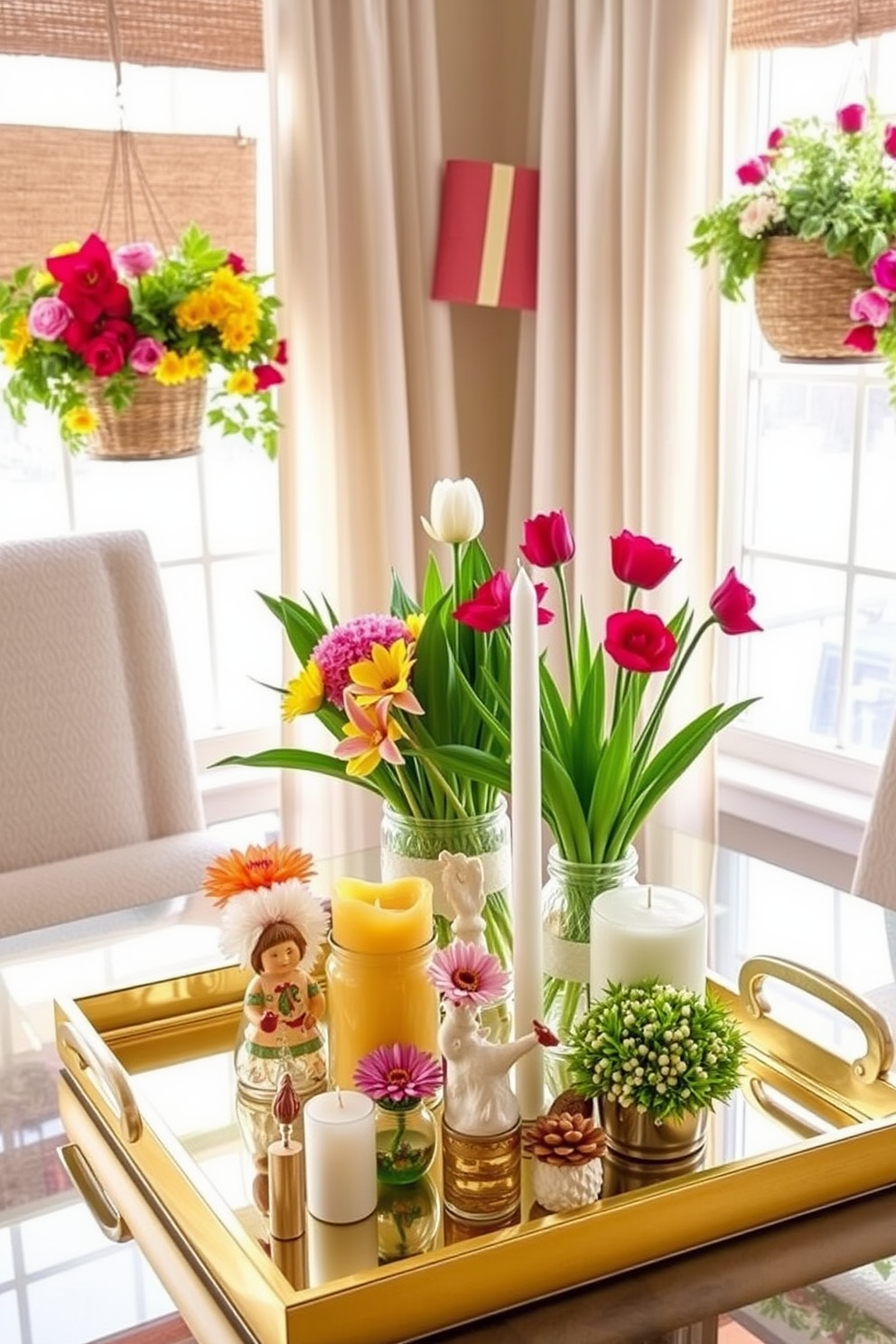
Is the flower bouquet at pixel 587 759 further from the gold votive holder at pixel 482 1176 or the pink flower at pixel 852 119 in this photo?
the pink flower at pixel 852 119

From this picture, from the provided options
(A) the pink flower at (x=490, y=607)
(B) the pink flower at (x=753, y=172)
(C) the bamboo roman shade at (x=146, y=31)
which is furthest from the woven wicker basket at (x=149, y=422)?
(A) the pink flower at (x=490, y=607)

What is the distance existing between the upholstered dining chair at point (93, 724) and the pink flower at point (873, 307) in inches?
42.2

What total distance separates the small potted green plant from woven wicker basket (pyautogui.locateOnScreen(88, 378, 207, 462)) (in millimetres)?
1626

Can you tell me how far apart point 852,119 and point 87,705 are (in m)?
1.36

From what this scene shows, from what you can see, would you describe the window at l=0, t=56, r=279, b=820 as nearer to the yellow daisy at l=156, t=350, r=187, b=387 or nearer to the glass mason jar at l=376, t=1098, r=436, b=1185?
the yellow daisy at l=156, t=350, r=187, b=387

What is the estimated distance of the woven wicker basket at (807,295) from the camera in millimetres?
2400

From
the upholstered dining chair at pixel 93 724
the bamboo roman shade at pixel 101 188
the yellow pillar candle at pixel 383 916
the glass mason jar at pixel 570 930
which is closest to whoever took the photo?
the yellow pillar candle at pixel 383 916

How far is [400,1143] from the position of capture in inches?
44.1

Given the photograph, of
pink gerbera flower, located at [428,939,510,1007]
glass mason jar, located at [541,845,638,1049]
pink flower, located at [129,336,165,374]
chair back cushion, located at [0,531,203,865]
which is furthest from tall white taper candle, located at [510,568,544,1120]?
pink flower, located at [129,336,165,374]

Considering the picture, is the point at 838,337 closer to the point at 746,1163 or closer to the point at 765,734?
the point at 765,734

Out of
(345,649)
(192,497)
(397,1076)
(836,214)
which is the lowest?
(397,1076)

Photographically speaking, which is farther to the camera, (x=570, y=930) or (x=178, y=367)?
(x=178, y=367)

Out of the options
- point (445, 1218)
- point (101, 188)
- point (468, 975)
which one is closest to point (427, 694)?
point (468, 975)

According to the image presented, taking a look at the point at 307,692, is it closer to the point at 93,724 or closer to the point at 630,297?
the point at 93,724
